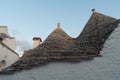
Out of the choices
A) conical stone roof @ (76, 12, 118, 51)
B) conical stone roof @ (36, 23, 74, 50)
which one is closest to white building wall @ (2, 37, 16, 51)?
conical stone roof @ (76, 12, 118, 51)

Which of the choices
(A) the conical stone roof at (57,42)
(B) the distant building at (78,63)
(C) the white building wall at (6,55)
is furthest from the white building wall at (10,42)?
(B) the distant building at (78,63)

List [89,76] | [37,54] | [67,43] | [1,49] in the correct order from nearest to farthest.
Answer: [89,76] → [37,54] → [67,43] → [1,49]

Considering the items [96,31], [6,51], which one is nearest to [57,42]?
[96,31]

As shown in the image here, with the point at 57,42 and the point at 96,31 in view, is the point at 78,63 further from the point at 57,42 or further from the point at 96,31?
the point at 96,31

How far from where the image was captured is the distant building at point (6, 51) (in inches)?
841

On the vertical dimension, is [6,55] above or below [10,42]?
below

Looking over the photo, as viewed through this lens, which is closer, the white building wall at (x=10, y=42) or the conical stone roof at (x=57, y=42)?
the conical stone roof at (x=57, y=42)

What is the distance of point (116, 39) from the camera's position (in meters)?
9.34

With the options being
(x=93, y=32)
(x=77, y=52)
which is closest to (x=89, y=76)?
(x=77, y=52)

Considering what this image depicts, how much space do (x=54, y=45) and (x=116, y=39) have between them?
2828mm

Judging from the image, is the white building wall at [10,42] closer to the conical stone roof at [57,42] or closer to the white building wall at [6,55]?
the white building wall at [6,55]

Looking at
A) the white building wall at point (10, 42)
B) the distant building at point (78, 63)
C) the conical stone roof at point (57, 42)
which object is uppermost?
the white building wall at point (10, 42)

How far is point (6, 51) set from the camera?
71.6ft

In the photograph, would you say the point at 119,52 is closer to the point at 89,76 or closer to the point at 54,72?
the point at 89,76
